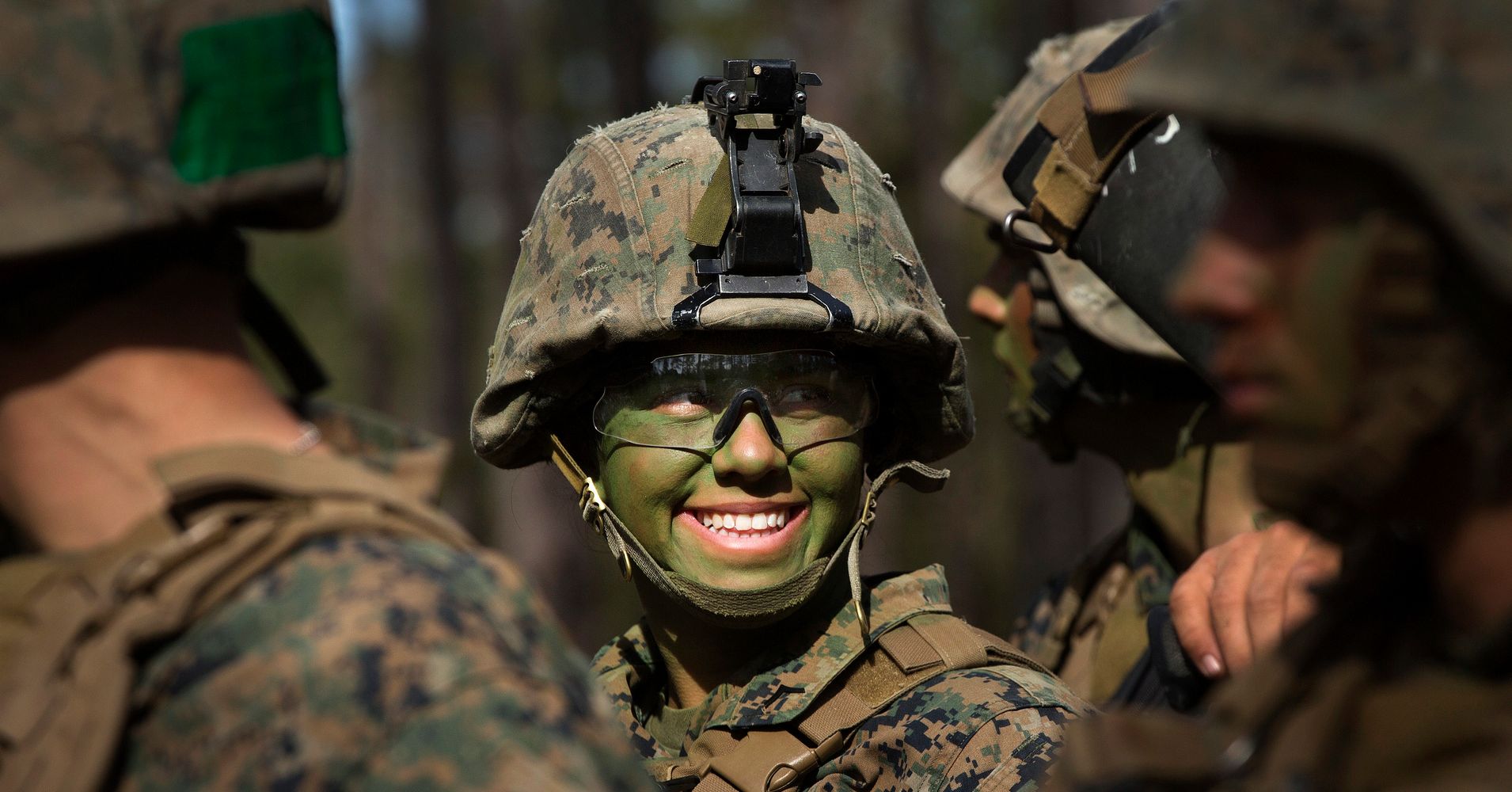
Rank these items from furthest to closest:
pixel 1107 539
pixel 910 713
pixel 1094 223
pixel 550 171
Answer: pixel 550 171
pixel 1107 539
pixel 1094 223
pixel 910 713

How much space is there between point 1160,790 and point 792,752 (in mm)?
1889

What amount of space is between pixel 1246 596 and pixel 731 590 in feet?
4.15

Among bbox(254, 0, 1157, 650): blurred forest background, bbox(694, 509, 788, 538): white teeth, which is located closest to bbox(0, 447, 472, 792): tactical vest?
bbox(694, 509, 788, 538): white teeth

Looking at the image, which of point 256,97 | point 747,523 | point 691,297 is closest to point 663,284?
point 691,297

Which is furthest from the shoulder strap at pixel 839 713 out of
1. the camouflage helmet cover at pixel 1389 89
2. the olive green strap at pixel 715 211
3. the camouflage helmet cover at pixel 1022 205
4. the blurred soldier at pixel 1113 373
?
the camouflage helmet cover at pixel 1389 89

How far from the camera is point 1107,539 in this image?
586 centimetres

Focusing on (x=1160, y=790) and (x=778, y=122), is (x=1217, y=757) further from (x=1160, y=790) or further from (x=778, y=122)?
(x=778, y=122)

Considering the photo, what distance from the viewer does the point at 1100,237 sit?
418 centimetres

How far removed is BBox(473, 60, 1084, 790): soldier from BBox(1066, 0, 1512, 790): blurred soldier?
5.47ft

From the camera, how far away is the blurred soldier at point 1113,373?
4047mm

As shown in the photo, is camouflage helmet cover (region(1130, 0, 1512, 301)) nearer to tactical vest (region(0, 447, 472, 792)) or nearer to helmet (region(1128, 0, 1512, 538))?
helmet (region(1128, 0, 1512, 538))

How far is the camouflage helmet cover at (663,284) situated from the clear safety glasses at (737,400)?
93mm

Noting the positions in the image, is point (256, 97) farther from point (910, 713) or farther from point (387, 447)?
point (910, 713)

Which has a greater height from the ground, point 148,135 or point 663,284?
point 148,135
